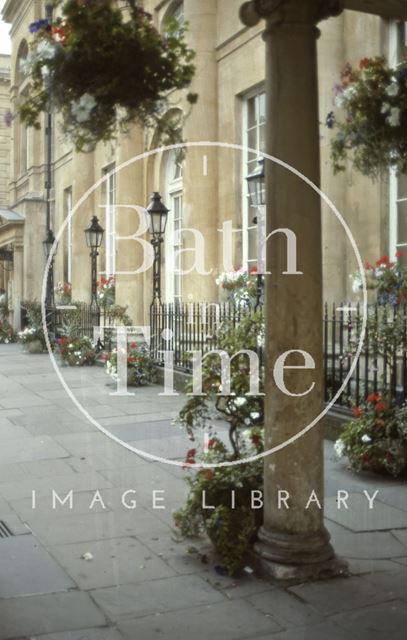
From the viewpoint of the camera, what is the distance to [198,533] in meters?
4.99

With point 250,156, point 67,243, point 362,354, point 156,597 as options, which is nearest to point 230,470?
point 156,597

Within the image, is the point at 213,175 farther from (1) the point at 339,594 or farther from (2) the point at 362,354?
(1) the point at 339,594

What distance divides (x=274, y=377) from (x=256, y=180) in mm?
6050

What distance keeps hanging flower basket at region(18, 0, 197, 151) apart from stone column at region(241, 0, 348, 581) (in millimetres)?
555

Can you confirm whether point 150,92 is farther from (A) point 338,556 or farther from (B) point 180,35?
(A) point 338,556

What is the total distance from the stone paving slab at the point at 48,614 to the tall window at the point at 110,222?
15.5 m

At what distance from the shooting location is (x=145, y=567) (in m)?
4.60

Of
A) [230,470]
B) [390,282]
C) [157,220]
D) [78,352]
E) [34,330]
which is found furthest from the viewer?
[34,330]

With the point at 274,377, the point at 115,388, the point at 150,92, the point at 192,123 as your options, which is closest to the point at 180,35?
the point at 150,92

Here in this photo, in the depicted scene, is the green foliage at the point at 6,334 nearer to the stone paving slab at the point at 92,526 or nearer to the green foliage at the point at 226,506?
the stone paving slab at the point at 92,526

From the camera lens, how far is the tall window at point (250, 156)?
46.0 ft

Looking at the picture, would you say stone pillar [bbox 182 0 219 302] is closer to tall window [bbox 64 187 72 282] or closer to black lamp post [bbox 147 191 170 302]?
black lamp post [bbox 147 191 170 302]

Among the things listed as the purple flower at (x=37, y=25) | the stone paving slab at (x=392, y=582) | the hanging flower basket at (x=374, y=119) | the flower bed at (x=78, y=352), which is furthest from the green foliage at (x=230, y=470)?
the flower bed at (x=78, y=352)

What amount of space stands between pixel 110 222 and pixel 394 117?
50.2ft
